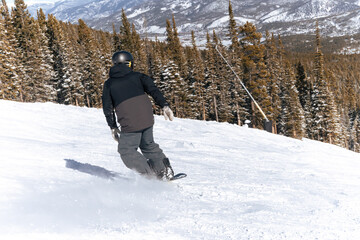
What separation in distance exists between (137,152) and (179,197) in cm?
89

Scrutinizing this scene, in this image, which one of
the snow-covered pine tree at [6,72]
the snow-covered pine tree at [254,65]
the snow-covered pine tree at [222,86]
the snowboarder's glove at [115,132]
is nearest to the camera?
the snowboarder's glove at [115,132]

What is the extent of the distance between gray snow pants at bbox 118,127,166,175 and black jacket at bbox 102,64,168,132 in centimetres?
12

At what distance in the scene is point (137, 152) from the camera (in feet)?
13.7

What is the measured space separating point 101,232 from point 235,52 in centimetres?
4284

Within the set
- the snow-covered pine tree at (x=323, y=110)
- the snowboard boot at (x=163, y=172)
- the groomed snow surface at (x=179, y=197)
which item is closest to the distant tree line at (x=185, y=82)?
the snow-covered pine tree at (x=323, y=110)

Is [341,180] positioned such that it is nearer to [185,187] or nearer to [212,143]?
[185,187]

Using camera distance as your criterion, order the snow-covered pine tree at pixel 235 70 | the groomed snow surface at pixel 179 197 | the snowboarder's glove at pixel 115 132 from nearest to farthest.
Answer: the groomed snow surface at pixel 179 197 → the snowboarder's glove at pixel 115 132 → the snow-covered pine tree at pixel 235 70

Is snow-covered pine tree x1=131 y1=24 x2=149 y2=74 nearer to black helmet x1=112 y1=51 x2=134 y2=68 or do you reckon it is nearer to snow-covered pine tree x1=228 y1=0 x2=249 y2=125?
snow-covered pine tree x1=228 y1=0 x2=249 y2=125

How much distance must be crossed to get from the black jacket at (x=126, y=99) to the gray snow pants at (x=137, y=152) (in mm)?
117

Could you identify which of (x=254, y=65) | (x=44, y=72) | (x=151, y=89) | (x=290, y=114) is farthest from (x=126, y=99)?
(x=290, y=114)

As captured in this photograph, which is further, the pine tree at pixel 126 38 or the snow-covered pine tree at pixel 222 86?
the pine tree at pixel 126 38

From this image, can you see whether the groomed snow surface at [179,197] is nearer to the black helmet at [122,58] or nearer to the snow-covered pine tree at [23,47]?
the black helmet at [122,58]

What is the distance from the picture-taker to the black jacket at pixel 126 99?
13.5 ft

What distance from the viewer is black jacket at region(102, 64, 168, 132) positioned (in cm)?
412
